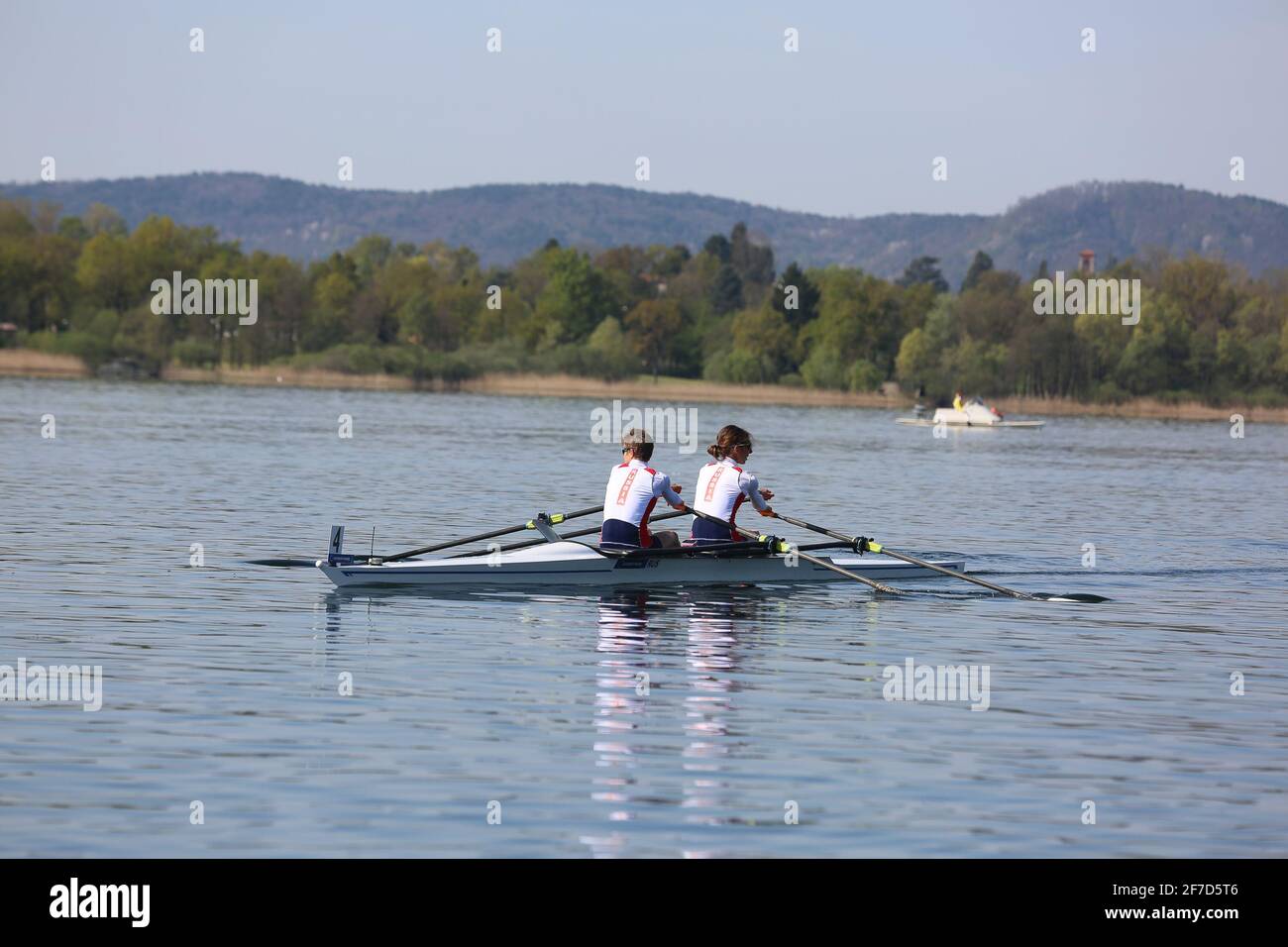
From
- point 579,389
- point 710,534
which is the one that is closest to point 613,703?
point 710,534

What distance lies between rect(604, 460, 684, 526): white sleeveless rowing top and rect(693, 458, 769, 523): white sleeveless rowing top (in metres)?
0.53

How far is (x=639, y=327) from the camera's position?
543ft

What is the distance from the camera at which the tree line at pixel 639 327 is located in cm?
12756

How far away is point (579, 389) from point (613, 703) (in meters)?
96.9

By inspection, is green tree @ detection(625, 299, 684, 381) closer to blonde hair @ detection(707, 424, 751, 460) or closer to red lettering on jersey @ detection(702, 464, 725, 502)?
red lettering on jersey @ detection(702, 464, 725, 502)

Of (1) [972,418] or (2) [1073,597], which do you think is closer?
Result: (2) [1073,597]

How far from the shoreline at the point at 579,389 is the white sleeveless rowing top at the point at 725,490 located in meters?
85.6

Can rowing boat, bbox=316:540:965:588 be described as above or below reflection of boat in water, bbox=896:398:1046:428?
below

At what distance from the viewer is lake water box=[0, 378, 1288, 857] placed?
9.89 m

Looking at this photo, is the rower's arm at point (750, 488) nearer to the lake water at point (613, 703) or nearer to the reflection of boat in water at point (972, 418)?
the lake water at point (613, 703)

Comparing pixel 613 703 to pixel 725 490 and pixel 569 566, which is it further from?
pixel 725 490

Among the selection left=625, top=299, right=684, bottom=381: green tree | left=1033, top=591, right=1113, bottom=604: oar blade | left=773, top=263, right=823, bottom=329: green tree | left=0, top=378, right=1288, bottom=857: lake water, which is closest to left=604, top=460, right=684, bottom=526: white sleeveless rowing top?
left=0, top=378, right=1288, bottom=857: lake water
